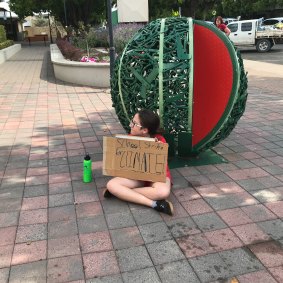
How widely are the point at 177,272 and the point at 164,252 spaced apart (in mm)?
260

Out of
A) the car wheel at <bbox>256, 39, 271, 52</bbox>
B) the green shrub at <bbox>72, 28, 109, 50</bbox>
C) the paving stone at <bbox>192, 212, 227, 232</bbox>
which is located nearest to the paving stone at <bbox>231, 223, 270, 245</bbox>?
the paving stone at <bbox>192, 212, 227, 232</bbox>

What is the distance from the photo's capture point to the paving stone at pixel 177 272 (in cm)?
260

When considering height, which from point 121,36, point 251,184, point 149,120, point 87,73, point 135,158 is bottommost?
point 251,184

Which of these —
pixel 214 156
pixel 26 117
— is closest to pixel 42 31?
pixel 26 117

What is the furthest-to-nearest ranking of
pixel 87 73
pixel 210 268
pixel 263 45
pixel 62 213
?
pixel 263 45, pixel 87 73, pixel 62 213, pixel 210 268

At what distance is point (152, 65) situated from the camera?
4.04 meters

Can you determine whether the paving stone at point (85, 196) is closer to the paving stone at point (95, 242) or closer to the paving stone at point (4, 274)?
the paving stone at point (95, 242)

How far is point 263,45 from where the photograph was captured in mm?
22109

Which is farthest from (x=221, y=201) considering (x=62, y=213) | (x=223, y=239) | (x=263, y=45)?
(x=263, y=45)

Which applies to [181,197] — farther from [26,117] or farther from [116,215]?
[26,117]

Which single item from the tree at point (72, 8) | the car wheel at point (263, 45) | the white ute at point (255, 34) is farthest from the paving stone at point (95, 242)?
the tree at point (72, 8)

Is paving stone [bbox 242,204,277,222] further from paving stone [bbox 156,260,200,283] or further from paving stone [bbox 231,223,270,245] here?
paving stone [bbox 156,260,200,283]

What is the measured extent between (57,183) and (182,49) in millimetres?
2134

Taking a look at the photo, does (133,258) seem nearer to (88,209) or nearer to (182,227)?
(182,227)
